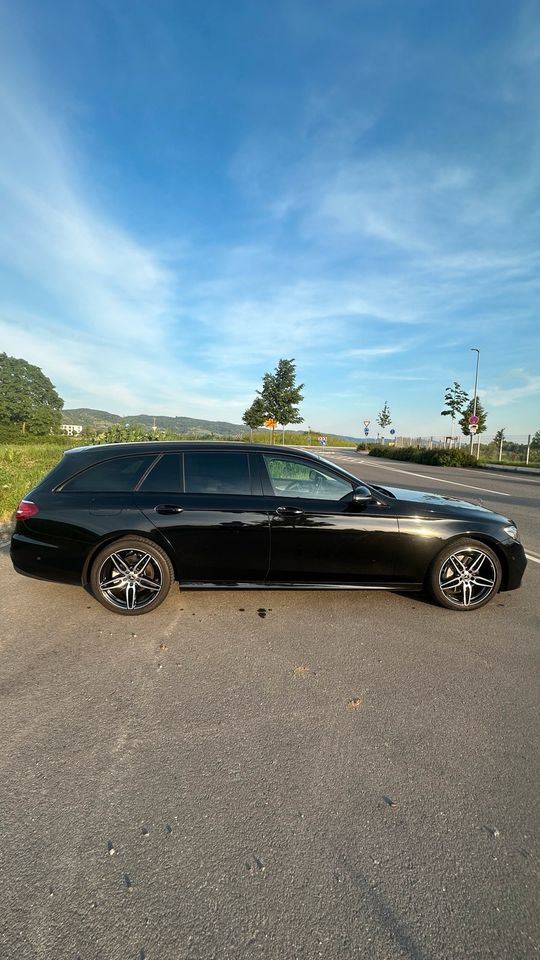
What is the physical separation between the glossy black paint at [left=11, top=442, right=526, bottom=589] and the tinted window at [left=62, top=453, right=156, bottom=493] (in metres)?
0.03

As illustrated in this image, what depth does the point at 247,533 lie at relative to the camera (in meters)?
3.47

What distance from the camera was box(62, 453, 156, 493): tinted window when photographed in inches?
139

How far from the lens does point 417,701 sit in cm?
240

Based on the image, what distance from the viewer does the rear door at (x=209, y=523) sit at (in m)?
3.46

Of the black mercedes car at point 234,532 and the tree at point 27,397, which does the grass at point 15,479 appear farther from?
the tree at point 27,397

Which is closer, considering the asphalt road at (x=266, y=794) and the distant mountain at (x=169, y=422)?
the asphalt road at (x=266, y=794)

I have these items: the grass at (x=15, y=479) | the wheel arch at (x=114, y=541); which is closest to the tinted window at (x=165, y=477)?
the wheel arch at (x=114, y=541)

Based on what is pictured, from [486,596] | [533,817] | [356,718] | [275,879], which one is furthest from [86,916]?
[486,596]

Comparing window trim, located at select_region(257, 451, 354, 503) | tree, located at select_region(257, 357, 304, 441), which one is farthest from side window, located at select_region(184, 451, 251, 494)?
tree, located at select_region(257, 357, 304, 441)

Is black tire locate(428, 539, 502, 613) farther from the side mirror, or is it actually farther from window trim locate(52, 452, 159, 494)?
window trim locate(52, 452, 159, 494)

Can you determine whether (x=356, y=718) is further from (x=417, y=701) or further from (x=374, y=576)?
(x=374, y=576)

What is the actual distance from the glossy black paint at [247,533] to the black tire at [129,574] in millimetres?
Answer: 78

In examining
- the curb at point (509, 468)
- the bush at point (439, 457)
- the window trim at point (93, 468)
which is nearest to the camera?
the window trim at point (93, 468)

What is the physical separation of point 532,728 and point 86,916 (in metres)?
2.24
